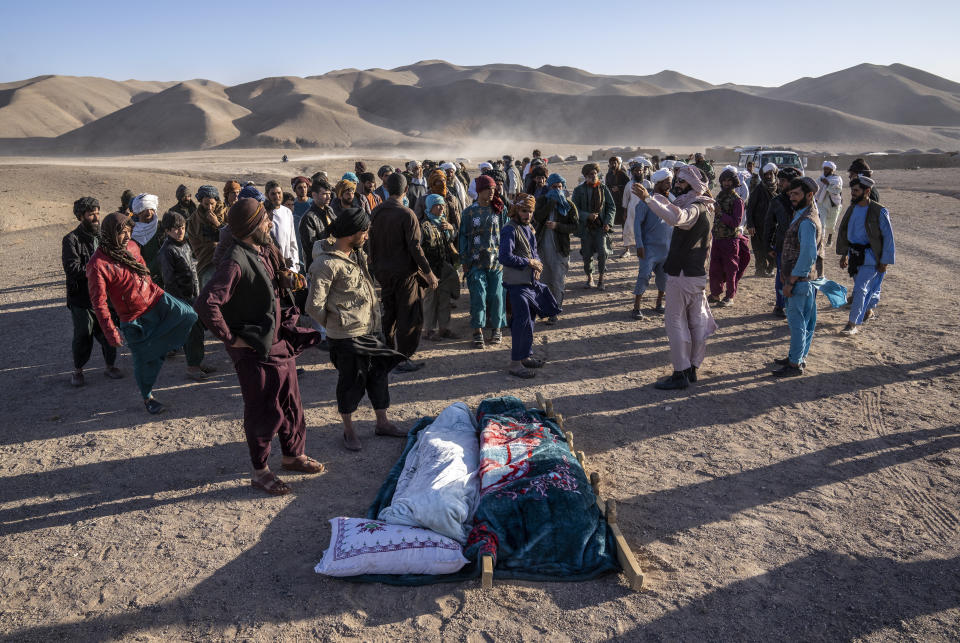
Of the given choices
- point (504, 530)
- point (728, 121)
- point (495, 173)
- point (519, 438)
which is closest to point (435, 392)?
point (519, 438)

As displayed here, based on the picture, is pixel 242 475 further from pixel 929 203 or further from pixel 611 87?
pixel 611 87

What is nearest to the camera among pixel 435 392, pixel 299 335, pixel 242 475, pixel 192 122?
pixel 299 335

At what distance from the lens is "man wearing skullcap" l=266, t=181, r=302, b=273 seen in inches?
282

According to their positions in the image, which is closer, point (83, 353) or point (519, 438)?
point (519, 438)

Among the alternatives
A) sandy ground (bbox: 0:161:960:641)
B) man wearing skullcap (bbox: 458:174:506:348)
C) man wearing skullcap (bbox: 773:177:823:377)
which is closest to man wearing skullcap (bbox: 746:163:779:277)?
sandy ground (bbox: 0:161:960:641)

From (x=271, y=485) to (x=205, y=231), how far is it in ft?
10.8

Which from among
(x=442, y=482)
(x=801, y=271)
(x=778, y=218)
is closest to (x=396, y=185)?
(x=442, y=482)

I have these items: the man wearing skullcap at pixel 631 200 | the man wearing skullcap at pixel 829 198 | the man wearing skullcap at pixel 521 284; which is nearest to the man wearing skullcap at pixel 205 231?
the man wearing skullcap at pixel 521 284

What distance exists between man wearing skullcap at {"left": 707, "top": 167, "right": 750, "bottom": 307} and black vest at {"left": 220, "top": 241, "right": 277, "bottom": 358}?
6478 millimetres

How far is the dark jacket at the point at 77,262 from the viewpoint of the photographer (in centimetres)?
627

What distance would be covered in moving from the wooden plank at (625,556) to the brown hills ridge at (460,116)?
66.8 m

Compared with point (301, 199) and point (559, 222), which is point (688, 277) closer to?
point (559, 222)

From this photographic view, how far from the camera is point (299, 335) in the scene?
4.44 m

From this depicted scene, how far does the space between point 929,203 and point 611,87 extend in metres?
111
